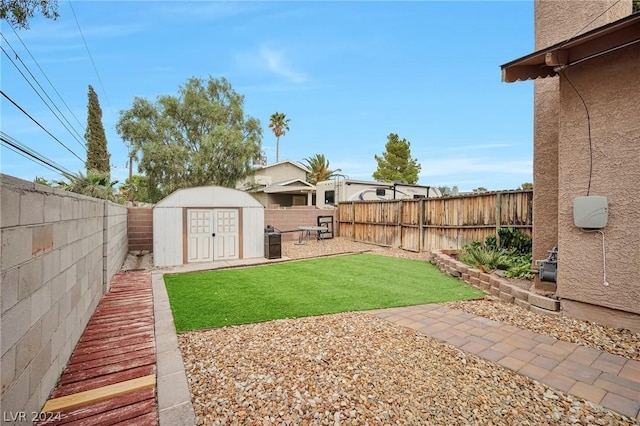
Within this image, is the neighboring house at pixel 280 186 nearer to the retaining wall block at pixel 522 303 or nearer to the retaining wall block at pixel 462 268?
the retaining wall block at pixel 462 268

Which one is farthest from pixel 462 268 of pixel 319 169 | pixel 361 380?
pixel 319 169

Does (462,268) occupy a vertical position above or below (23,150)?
below

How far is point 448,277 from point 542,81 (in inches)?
174

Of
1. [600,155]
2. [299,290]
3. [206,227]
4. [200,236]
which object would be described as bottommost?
[299,290]

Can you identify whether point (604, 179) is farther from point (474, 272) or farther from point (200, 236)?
point (200, 236)

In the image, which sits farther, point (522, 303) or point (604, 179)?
point (522, 303)

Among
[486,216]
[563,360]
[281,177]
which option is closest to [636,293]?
[563,360]

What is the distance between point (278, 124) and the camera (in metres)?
44.8

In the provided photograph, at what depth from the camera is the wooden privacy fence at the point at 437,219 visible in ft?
25.0

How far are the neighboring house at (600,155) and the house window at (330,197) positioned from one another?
45.7 ft

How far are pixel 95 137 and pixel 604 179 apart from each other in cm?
2798

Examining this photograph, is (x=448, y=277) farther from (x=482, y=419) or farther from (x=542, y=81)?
(x=482, y=419)

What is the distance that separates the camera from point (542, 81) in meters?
5.76

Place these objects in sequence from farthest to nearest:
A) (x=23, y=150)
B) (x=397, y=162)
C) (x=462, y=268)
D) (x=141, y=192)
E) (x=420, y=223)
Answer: (x=397, y=162) < (x=141, y=192) < (x=420, y=223) < (x=462, y=268) < (x=23, y=150)
